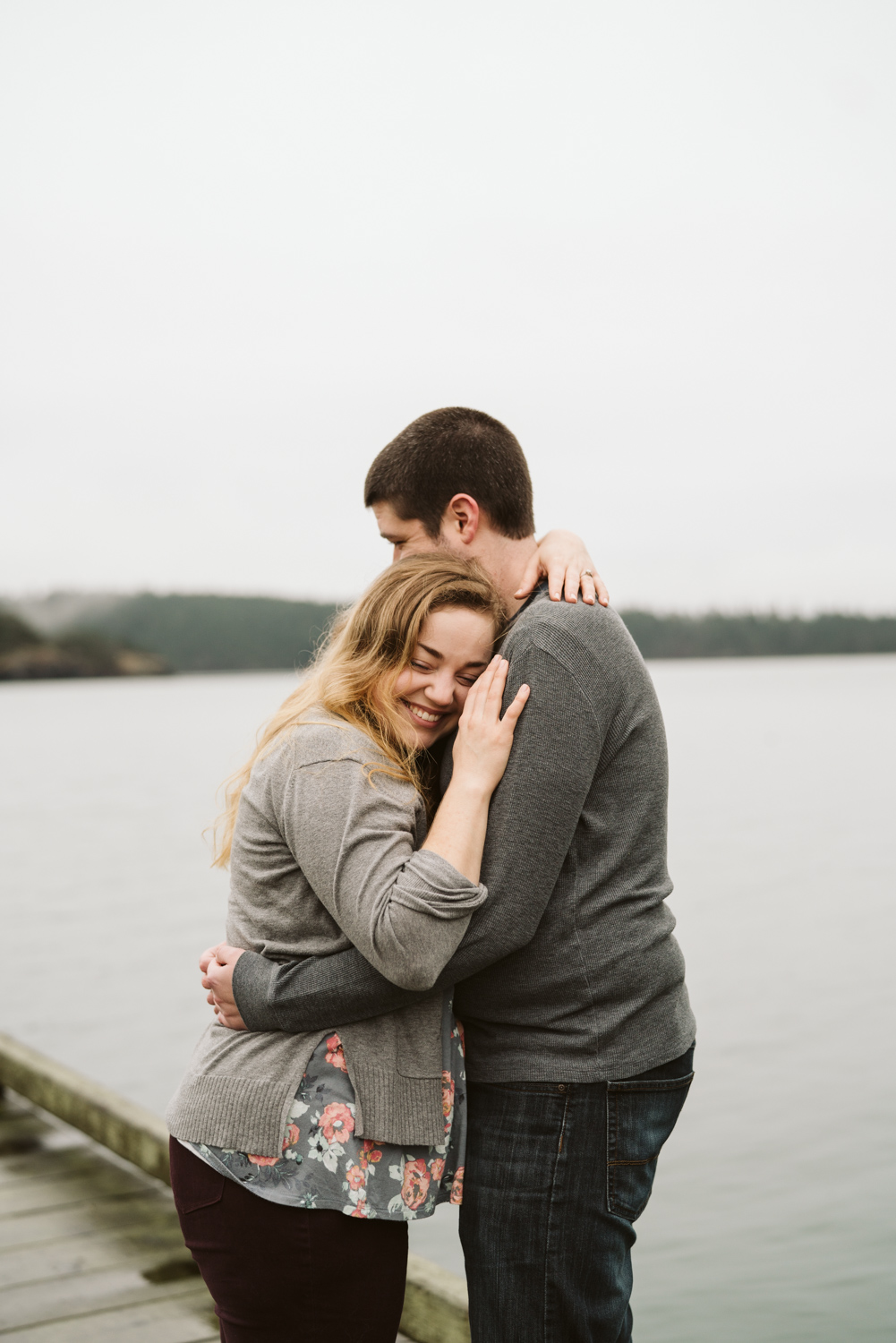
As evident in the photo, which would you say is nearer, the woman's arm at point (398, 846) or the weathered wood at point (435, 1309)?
the woman's arm at point (398, 846)

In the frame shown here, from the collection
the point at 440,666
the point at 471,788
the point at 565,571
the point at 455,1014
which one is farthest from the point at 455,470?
the point at 455,1014

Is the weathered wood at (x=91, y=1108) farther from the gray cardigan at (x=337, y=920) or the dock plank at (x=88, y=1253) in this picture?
the gray cardigan at (x=337, y=920)

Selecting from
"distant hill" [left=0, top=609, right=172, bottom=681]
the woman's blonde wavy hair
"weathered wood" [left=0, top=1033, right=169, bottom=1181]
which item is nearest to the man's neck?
the woman's blonde wavy hair

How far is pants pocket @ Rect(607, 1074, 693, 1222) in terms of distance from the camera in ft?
6.02

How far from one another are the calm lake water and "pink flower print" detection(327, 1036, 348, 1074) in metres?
0.67

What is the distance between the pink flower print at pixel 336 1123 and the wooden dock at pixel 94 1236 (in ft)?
4.35

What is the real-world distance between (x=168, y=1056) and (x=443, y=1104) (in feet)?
30.0

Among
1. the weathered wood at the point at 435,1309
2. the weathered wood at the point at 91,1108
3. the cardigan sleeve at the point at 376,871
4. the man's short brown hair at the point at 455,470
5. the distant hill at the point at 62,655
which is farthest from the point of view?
the distant hill at the point at 62,655

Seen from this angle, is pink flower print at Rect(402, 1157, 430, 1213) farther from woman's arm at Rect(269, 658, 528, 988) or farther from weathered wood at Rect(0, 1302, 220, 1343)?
weathered wood at Rect(0, 1302, 220, 1343)

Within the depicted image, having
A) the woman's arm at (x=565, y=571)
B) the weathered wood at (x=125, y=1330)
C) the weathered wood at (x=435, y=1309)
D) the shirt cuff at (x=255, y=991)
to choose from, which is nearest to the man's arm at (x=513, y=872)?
the shirt cuff at (x=255, y=991)

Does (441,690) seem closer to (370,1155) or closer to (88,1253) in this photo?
(370,1155)

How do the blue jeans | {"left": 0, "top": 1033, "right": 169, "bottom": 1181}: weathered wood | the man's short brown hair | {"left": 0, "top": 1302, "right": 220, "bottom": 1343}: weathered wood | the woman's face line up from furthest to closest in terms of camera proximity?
{"left": 0, "top": 1033, "right": 169, "bottom": 1181}: weathered wood < {"left": 0, "top": 1302, "right": 220, "bottom": 1343}: weathered wood < the man's short brown hair < the woman's face < the blue jeans

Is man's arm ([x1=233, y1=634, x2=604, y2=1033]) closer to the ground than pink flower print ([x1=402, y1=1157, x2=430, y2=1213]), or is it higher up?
higher up

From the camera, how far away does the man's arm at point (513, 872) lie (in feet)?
5.85
